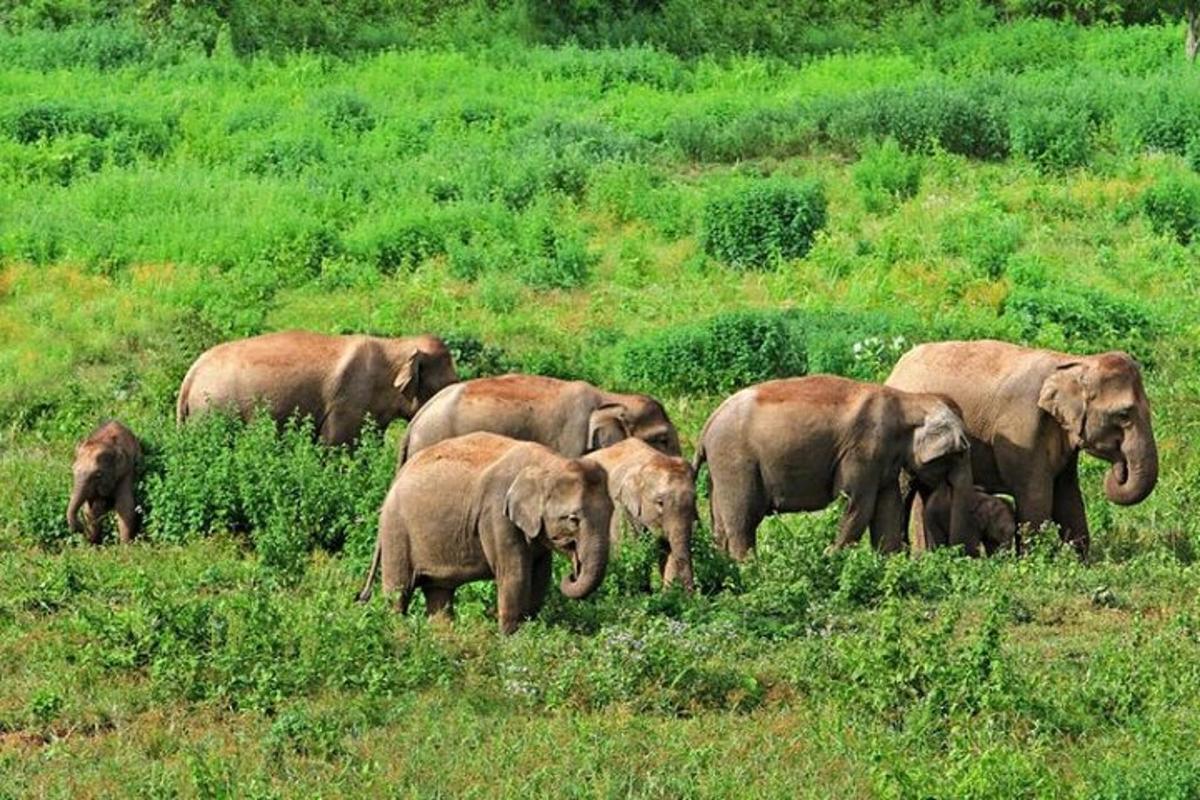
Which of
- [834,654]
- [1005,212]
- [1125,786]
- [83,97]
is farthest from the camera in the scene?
[83,97]

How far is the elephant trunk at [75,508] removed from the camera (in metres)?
19.1

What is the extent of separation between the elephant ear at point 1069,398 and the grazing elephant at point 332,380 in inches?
189

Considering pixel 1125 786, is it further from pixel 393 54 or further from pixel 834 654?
pixel 393 54

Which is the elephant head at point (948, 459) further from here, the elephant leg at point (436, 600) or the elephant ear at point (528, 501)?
the elephant ear at point (528, 501)

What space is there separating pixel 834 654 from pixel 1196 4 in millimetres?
20911

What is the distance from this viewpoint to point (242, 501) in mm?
19031

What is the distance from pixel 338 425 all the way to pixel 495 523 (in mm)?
5548

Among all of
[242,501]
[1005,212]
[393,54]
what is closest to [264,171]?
[393,54]

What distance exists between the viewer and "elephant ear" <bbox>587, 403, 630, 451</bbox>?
19.2m

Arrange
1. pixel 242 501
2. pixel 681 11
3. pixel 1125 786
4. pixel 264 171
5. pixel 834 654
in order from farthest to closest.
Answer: pixel 681 11, pixel 264 171, pixel 242 501, pixel 834 654, pixel 1125 786

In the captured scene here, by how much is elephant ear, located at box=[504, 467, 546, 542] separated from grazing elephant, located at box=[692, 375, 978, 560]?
311 centimetres

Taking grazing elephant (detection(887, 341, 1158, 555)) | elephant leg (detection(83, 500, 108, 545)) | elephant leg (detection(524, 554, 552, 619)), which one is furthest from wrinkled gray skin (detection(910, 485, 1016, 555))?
elephant leg (detection(83, 500, 108, 545))

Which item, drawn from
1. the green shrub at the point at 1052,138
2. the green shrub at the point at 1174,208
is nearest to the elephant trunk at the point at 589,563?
the green shrub at the point at 1174,208

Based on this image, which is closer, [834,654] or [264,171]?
[834,654]
